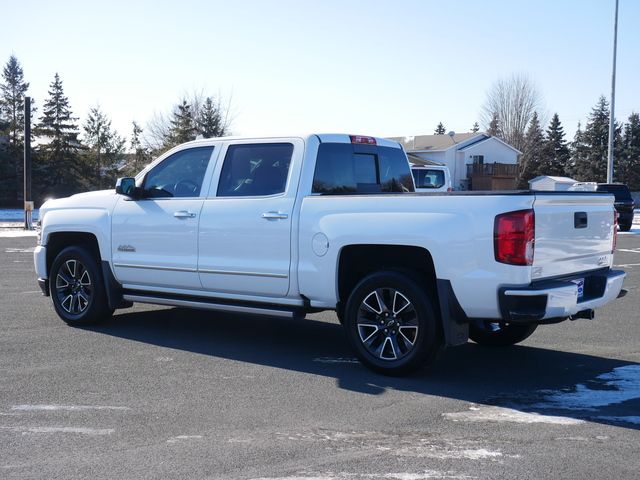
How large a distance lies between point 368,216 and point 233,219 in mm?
1519

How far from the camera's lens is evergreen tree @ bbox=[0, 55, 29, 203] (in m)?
53.6

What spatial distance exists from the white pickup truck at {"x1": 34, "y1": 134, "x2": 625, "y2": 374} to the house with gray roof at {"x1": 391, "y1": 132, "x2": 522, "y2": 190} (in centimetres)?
5323

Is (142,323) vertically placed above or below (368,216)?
below

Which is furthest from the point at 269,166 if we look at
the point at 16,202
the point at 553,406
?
the point at 16,202

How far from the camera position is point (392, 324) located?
20.9 feet

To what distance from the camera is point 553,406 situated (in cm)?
555

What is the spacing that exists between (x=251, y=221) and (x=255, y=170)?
586mm

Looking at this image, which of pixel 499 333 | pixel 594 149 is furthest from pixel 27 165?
pixel 594 149

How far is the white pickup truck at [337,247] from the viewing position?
5.84m

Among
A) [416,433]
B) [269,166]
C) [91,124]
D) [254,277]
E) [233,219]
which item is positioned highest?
[91,124]

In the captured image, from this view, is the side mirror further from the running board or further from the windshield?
the windshield

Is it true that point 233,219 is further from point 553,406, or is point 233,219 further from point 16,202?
point 16,202

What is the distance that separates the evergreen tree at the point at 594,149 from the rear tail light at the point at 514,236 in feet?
235

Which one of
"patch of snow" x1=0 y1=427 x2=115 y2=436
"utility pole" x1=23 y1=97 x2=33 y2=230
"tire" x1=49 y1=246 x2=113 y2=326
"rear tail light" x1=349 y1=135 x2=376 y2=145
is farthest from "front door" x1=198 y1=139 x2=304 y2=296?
"utility pole" x1=23 y1=97 x2=33 y2=230
